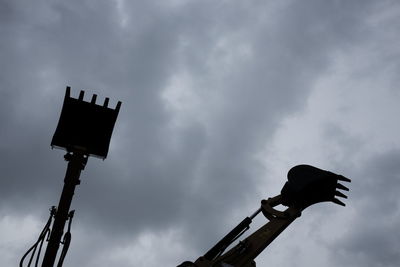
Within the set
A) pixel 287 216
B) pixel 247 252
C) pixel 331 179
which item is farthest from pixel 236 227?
pixel 331 179

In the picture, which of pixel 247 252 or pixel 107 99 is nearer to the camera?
pixel 247 252

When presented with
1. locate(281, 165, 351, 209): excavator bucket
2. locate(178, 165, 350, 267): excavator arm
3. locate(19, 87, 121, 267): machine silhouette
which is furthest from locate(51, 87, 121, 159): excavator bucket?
locate(281, 165, 351, 209): excavator bucket

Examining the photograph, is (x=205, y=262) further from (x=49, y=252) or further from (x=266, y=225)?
(x=49, y=252)

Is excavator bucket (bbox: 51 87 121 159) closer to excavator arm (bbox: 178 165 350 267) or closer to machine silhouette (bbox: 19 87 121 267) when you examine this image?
machine silhouette (bbox: 19 87 121 267)

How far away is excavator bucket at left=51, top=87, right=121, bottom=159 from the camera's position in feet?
27.9

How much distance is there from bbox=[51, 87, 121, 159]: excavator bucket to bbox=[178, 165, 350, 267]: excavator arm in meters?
3.10

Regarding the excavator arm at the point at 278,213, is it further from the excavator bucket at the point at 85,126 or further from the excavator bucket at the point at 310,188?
the excavator bucket at the point at 85,126

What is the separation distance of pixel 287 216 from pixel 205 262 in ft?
6.54

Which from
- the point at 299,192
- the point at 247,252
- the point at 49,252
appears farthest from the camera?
the point at 299,192

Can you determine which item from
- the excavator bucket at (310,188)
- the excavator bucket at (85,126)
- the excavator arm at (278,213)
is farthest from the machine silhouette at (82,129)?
the excavator bucket at (310,188)

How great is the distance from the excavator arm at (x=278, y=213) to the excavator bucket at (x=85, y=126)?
3099mm

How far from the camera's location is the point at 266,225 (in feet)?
27.8

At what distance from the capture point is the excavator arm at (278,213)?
7.95 m

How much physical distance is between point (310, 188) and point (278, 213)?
2.83 ft
